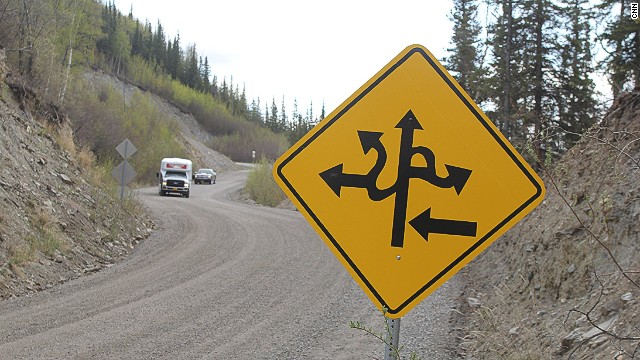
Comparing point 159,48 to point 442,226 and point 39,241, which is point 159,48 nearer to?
point 39,241

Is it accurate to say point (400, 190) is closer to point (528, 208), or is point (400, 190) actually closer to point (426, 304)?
point (528, 208)

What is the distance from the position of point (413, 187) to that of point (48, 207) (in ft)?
38.4

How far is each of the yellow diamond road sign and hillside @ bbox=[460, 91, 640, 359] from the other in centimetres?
69

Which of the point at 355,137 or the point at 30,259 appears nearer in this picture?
the point at 355,137

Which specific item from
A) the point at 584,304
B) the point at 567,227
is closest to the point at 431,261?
the point at 584,304

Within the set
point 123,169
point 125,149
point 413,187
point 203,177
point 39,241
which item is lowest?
point 39,241

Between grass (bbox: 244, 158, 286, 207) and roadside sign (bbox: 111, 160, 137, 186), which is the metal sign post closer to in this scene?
roadside sign (bbox: 111, 160, 137, 186)

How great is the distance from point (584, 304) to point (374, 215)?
4182 millimetres

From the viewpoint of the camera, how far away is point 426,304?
355 inches

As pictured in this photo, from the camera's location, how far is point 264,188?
35.2 meters

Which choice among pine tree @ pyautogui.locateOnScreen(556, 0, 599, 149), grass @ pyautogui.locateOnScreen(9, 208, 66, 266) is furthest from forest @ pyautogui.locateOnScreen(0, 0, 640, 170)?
grass @ pyautogui.locateOnScreen(9, 208, 66, 266)

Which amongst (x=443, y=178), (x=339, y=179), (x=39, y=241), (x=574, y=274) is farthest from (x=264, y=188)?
(x=443, y=178)

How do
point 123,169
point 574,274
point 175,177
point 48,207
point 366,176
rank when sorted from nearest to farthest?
point 366,176 < point 574,274 < point 48,207 < point 123,169 < point 175,177

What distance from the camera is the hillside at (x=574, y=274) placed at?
470cm
